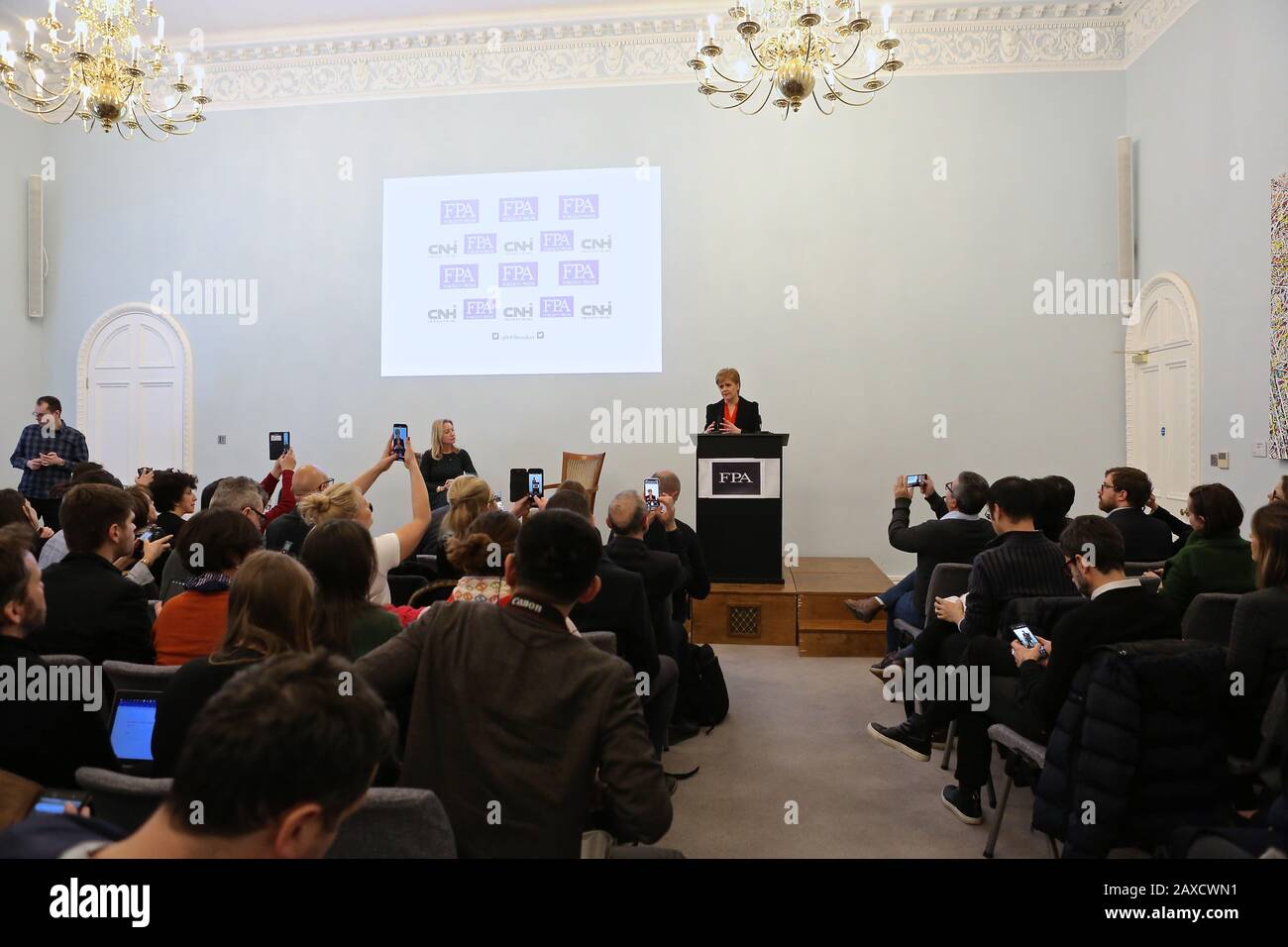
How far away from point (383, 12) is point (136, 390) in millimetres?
4463

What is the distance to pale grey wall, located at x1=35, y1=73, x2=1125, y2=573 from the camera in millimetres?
7188

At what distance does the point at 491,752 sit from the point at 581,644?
0.84 feet

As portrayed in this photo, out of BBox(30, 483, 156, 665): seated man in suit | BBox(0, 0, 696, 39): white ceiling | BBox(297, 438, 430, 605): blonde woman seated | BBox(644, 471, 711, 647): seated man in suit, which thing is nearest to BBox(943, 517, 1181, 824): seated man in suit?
BBox(644, 471, 711, 647): seated man in suit

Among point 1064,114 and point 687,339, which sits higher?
point 1064,114

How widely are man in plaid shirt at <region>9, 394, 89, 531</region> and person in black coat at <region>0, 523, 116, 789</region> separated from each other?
5287 millimetres

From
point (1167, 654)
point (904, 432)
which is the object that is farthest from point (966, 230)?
point (1167, 654)

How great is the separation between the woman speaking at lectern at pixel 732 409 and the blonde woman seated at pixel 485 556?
3789 mm

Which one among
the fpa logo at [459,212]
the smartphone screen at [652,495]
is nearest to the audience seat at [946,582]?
the smartphone screen at [652,495]

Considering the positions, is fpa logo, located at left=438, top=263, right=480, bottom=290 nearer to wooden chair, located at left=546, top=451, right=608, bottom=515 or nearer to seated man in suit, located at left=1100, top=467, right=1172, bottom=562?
wooden chair, located at left=546, top=451, right=608, bottom=515

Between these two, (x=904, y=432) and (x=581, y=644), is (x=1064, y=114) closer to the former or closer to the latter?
(x=904, y=432)

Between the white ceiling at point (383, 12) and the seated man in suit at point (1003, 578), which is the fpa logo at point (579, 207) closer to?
the white ceiling at point (383, 12)

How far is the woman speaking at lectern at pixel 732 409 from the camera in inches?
245
